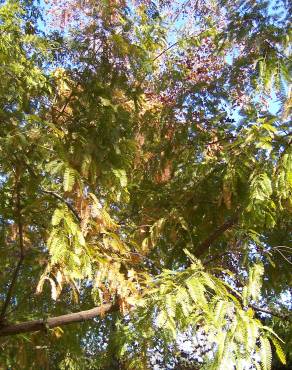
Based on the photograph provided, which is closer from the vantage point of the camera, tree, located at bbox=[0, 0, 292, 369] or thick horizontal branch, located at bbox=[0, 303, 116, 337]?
tree, located at bbox=[0, 0, 292, 369]

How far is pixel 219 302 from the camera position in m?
2.50

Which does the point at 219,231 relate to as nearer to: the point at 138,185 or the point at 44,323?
the point at 138,185

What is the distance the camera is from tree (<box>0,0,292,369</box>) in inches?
109

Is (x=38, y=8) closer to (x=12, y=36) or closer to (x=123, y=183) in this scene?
(x=12, y=36)

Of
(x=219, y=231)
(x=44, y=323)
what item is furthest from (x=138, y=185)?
(x=44, y=323)

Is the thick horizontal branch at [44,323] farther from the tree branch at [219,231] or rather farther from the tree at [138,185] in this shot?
the tree branch at [219,231]

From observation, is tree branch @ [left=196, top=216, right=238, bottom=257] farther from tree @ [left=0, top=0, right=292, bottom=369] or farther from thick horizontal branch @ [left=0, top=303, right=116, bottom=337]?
thick horizontal branch @ [left=0, top=303, right=116, bottom=337]

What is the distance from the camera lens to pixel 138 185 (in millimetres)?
4266

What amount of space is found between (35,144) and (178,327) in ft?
4.39

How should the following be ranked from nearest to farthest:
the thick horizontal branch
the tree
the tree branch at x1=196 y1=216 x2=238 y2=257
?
the tree
the thick horizontal branch
the tree branch at x1=196 y1=216 x2=238 y2=257

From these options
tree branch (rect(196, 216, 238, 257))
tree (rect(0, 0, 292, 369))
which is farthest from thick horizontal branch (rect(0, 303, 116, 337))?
tree branch (rect(196, 216, 238, 257))

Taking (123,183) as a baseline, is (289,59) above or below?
above

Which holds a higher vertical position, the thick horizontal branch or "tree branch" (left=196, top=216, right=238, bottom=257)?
"tree branch" (left=196, top=216, right=238, bottom=257)

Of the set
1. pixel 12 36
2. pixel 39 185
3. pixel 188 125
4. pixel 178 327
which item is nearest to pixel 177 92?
pixel 188 125
